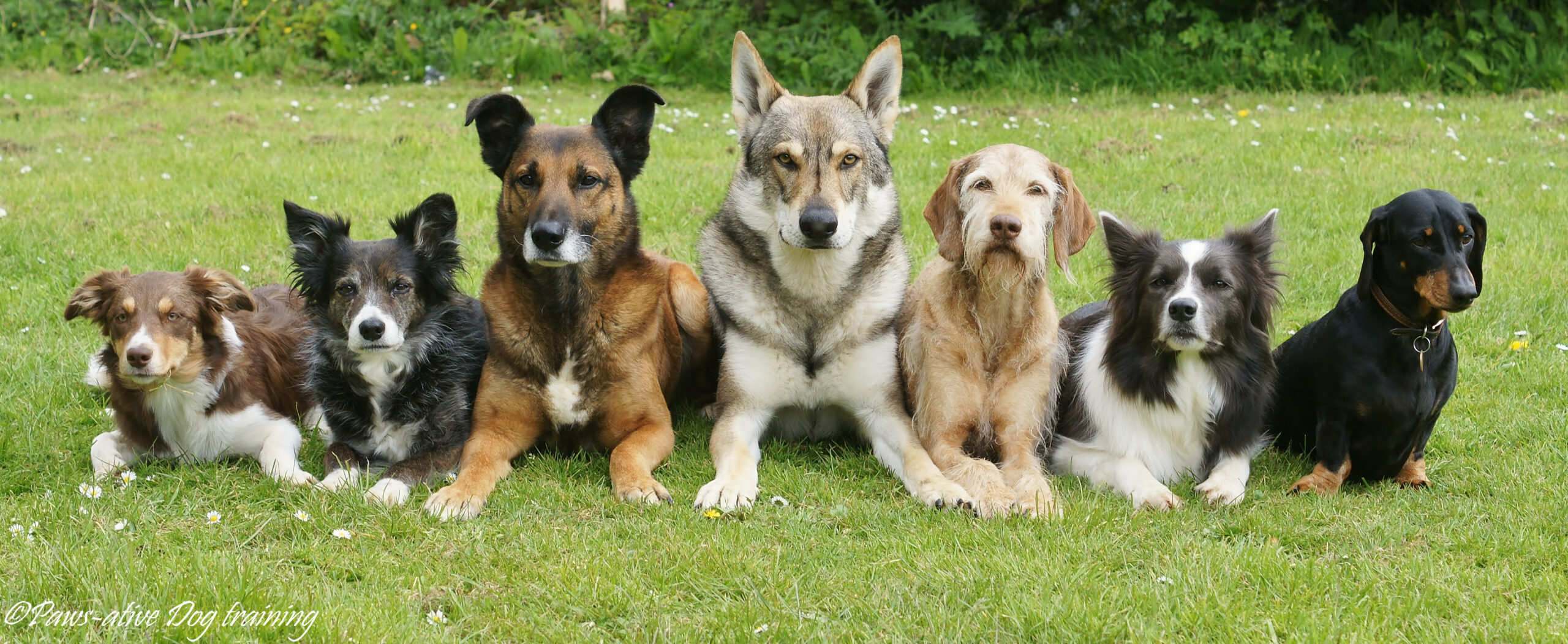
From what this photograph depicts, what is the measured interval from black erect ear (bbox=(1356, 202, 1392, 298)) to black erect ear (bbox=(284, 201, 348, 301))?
13.5 ft

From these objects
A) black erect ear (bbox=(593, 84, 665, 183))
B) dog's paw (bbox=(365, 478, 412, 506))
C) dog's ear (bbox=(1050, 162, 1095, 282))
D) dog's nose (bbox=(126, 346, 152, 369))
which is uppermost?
black erect ear (bbox=(593, 84, 665, 183))

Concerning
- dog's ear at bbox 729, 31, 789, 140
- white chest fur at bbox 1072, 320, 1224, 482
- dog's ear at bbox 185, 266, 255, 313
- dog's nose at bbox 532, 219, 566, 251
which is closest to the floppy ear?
white chest fur at bbox 1072, 320, 1224, 482

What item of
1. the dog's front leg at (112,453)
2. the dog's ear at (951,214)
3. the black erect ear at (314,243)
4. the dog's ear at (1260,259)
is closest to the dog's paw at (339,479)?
the black erect ear at (314,243)

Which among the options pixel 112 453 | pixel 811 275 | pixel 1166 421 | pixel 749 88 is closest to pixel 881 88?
pixel 749 88

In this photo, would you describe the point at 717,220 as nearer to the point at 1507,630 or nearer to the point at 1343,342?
the point at 1343,342

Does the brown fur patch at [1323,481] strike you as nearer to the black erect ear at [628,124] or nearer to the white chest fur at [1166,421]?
the white chest fur at [1166,421]

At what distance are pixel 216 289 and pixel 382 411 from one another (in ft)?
2.89

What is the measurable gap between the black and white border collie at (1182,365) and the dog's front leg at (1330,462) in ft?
0.76

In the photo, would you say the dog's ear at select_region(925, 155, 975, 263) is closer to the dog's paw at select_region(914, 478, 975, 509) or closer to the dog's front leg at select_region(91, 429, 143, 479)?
the dog's paw at select_region(914, 478, 975, 509)

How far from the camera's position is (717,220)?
5.25 metres

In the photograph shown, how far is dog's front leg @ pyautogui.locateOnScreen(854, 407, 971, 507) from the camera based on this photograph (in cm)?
438

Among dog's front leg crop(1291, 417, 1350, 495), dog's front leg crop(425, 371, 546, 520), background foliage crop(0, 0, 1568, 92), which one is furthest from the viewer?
background foliage crop(0, 0, 1568, 92)

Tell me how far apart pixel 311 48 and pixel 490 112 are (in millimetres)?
11835

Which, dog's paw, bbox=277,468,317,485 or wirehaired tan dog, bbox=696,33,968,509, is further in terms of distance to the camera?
wirehaired tan dog, bbox=696,33,968,509
